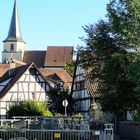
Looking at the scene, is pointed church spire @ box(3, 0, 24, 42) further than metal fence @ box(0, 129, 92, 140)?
Yes

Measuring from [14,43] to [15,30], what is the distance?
37.1ft

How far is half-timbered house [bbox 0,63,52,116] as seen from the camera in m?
62.6

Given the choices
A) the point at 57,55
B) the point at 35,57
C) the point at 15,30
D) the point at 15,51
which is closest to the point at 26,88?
the point at 15,30

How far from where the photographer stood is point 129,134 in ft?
130

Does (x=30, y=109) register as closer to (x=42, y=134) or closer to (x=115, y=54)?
(x=115, y=54)

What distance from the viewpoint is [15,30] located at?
150125mm

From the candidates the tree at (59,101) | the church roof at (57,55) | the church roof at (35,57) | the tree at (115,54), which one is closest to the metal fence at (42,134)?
the tree at (115,54)

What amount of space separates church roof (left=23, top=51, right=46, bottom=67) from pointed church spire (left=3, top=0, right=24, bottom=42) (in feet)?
21.4

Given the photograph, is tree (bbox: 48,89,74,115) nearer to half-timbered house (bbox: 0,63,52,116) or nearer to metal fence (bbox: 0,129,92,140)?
half-timbered house (bbox: 0,63,52,116)

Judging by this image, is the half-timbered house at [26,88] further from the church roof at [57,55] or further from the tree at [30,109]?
the church roof at [57,55]

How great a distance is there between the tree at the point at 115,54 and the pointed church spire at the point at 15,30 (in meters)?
108

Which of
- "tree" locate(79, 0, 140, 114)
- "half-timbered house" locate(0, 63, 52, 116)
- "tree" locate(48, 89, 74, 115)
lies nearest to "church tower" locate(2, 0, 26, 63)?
"half-timbered house" locate(0, 63, 52, 116)

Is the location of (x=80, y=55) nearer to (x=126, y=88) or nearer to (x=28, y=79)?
(x=126, y=88)

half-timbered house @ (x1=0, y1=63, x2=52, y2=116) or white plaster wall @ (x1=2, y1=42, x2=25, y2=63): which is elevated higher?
white plaster wall @ (x1=2, y1=42, x2=25, y2=63)
